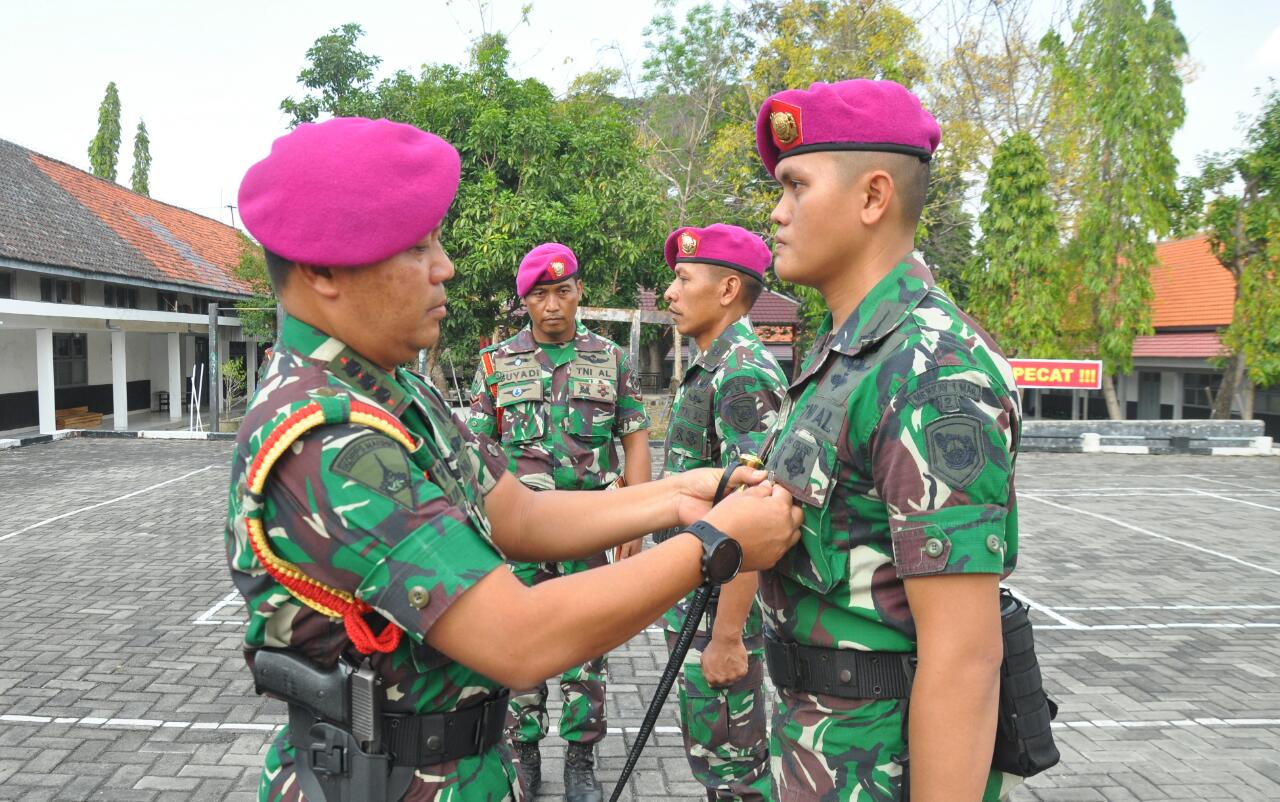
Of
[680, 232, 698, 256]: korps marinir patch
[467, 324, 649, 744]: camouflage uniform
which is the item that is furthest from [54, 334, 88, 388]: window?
[680, 232, 698, 256]: korps marinir patch

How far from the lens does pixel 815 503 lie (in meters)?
1.67

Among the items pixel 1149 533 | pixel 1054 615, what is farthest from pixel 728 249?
pixel 1149 533

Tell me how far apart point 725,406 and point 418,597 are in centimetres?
230

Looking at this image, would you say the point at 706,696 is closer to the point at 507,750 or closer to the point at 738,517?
the point at 507,750

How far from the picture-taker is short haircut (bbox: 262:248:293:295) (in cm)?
153

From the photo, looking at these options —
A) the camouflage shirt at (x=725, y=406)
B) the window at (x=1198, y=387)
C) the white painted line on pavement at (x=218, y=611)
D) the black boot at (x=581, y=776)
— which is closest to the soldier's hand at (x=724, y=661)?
the camouflage shirt at (x=725, y=406)

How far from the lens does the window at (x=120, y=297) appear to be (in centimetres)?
2180

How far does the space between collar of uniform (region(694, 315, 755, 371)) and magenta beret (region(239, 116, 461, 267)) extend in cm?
231

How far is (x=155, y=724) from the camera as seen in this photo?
4410mm

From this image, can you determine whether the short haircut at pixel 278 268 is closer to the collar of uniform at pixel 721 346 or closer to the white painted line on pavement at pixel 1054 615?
the collar of uniform at pixel 721 346

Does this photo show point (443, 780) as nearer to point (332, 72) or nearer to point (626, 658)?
point (626, 658)

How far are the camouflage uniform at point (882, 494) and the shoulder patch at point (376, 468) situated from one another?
0.74 metres

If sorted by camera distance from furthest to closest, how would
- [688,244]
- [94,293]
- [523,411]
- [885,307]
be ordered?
[94,293] → [523,411] → [688,244] → [885,307]

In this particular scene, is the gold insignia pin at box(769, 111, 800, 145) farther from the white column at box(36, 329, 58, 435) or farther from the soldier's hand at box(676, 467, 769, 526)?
the white column at box(36, 329, 58, 435)
